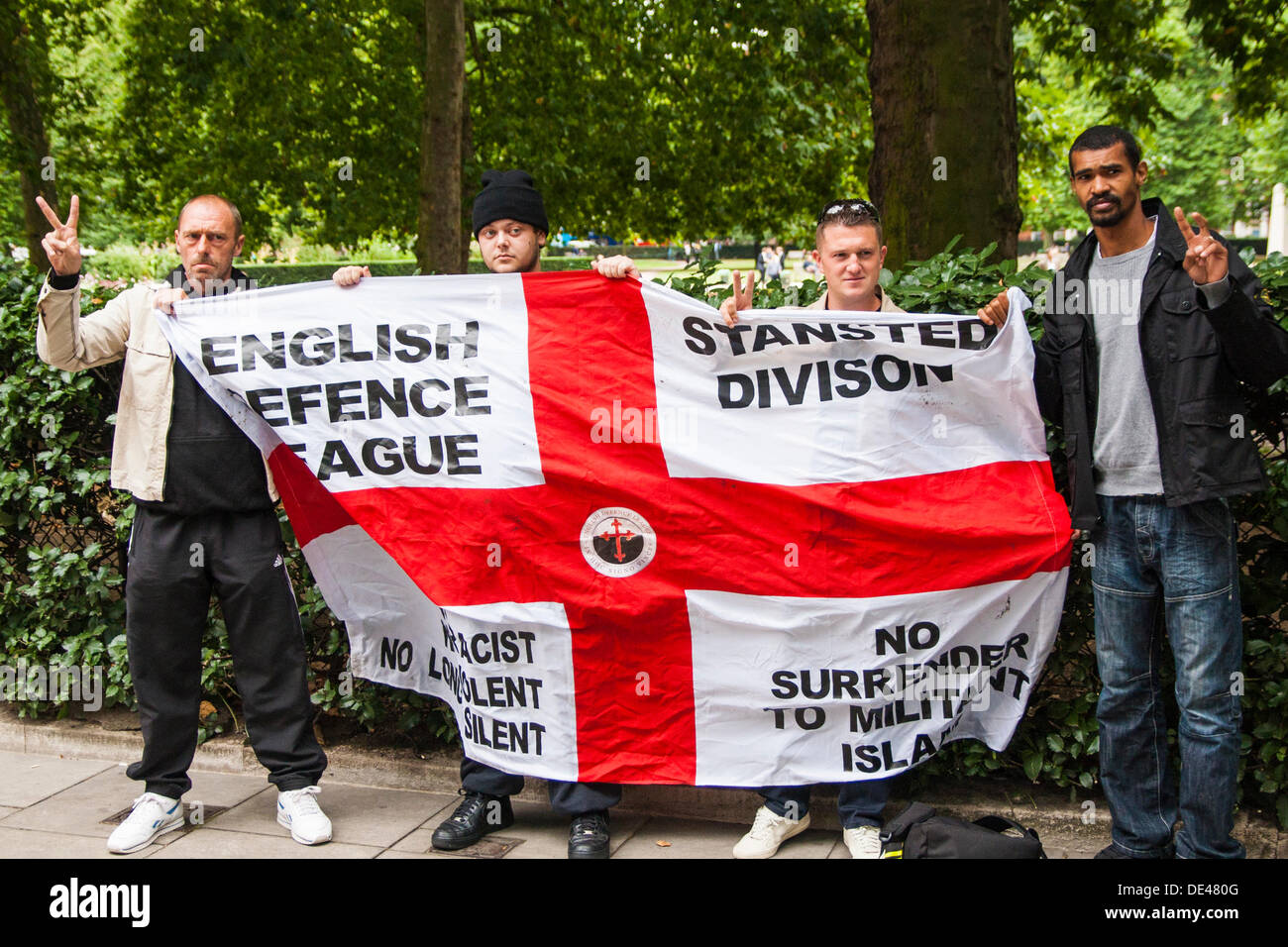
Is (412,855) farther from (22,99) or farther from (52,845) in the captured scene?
(22,99)

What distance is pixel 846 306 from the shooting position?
169 inches

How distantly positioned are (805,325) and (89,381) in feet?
9.86

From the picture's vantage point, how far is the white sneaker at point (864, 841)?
414cm

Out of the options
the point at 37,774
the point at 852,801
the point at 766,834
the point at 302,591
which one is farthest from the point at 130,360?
the point at 852,801

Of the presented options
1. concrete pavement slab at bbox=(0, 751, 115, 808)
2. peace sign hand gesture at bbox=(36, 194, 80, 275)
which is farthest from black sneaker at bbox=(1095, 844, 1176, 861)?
concrete pavement slab at bbox=(0, 751, 115, 808)

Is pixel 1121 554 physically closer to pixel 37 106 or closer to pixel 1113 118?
pixel 1113 118

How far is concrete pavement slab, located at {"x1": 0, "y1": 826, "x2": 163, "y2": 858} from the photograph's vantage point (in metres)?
4.35

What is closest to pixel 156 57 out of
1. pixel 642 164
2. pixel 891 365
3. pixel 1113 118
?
pixel 642 164

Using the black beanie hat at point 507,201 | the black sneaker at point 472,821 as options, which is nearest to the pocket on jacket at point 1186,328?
the black beanie hat at point 507,201

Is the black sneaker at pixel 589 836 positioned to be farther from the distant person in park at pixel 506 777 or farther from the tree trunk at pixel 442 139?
the tree trunk at pixel 442 139

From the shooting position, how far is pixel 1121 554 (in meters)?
3.84

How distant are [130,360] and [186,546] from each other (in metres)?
0.69

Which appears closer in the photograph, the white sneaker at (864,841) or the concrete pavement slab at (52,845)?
the white sneaker at (864,841)

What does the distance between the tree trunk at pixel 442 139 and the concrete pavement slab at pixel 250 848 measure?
6802mm
